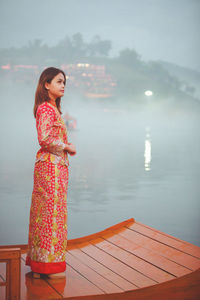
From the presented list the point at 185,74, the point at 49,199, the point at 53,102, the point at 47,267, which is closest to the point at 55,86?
the point at 53,102

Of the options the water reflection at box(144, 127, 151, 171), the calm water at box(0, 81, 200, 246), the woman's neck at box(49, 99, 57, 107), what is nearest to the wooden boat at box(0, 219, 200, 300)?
the woman's neck at box(49, 99, 57, 107)

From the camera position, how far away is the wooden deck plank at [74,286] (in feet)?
7.61

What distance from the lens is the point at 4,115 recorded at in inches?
444

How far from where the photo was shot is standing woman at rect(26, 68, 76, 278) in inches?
99.3

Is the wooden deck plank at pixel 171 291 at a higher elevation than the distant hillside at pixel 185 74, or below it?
below

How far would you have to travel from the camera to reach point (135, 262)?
9.37 ft

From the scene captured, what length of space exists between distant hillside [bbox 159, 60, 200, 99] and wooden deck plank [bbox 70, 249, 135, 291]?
308 inches

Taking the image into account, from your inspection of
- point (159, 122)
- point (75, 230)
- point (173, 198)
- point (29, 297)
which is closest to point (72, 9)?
point (159, 122)

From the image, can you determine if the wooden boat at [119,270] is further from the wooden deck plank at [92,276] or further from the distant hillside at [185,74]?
the distant hillside at [185,74]

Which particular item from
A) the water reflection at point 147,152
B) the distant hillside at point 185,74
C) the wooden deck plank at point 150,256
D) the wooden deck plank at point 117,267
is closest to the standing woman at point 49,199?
the wooden deck plank at point 117,267

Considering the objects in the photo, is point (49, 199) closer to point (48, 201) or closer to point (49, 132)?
point (48, 201)

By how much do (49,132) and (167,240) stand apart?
3.83ft

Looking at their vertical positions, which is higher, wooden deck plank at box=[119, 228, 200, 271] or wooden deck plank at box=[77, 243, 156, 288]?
wooden deck plank at box=[119, 228, 200, 271]

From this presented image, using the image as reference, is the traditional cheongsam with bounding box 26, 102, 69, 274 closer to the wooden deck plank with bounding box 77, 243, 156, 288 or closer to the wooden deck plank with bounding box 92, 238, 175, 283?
the wooden deck plank with bounding box 77, 243, 156, 288
